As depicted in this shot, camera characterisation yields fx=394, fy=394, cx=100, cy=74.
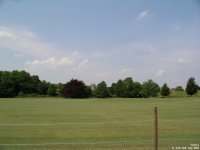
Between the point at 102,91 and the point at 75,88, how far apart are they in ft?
25.6

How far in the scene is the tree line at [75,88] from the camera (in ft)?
367

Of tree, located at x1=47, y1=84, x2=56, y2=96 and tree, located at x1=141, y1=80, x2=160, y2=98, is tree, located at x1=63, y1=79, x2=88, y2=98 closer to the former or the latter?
tree, located at x1=47, y1=84, x2=56, y2=96

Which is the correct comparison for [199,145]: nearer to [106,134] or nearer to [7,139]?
[106,134]

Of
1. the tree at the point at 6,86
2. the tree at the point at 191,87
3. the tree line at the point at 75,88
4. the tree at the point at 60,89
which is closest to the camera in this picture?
the tree at the point at 191,87

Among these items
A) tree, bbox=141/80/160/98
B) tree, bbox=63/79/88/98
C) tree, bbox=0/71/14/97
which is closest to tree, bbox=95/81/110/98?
tree, bbox=63/79/88/98

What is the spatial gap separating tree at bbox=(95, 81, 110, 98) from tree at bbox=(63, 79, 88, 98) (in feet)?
12.2

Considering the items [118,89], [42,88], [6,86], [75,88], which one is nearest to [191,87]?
[118,89]

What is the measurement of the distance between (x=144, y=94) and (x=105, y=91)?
47.9 feet

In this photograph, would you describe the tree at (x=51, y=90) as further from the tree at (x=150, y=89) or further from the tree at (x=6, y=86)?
the tree at (x=150, y=89)

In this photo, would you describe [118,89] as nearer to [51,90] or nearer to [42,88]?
[51,90]

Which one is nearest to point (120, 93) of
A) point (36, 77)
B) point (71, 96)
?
point (71, 96)

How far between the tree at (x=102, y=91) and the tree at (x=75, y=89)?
12.2 feet

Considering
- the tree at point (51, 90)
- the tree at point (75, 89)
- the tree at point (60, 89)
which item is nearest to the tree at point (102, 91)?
the tree at point (75, 89)

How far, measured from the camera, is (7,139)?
15.7m
